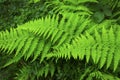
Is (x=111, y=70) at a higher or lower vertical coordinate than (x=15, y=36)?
lower

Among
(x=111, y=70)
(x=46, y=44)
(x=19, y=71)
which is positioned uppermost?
(x=46, y=44)

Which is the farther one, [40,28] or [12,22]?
[12,22]

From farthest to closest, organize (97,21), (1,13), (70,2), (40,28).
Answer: (1,13) < (70,2) < (97,21) < (40,28)

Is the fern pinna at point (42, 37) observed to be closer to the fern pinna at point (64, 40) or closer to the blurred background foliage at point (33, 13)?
the fern pinna at point (64, 40)

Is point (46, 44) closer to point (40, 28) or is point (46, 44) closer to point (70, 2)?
point (40, 28)

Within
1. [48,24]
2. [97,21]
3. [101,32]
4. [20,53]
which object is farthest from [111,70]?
[20,53]

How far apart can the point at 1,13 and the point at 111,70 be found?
2624mm

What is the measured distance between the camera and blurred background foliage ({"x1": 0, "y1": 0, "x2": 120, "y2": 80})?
3.80 meters

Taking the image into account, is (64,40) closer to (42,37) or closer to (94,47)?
(42,37)

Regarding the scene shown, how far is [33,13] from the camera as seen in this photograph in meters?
4.56

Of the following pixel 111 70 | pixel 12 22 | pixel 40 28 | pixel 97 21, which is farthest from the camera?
pixel 12 22

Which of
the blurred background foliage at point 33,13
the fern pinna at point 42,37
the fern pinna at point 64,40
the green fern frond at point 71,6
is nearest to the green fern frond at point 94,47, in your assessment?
the fern pinna at point 64,40

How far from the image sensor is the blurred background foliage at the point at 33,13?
3.80 metres

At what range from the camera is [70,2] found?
4.33 metres
